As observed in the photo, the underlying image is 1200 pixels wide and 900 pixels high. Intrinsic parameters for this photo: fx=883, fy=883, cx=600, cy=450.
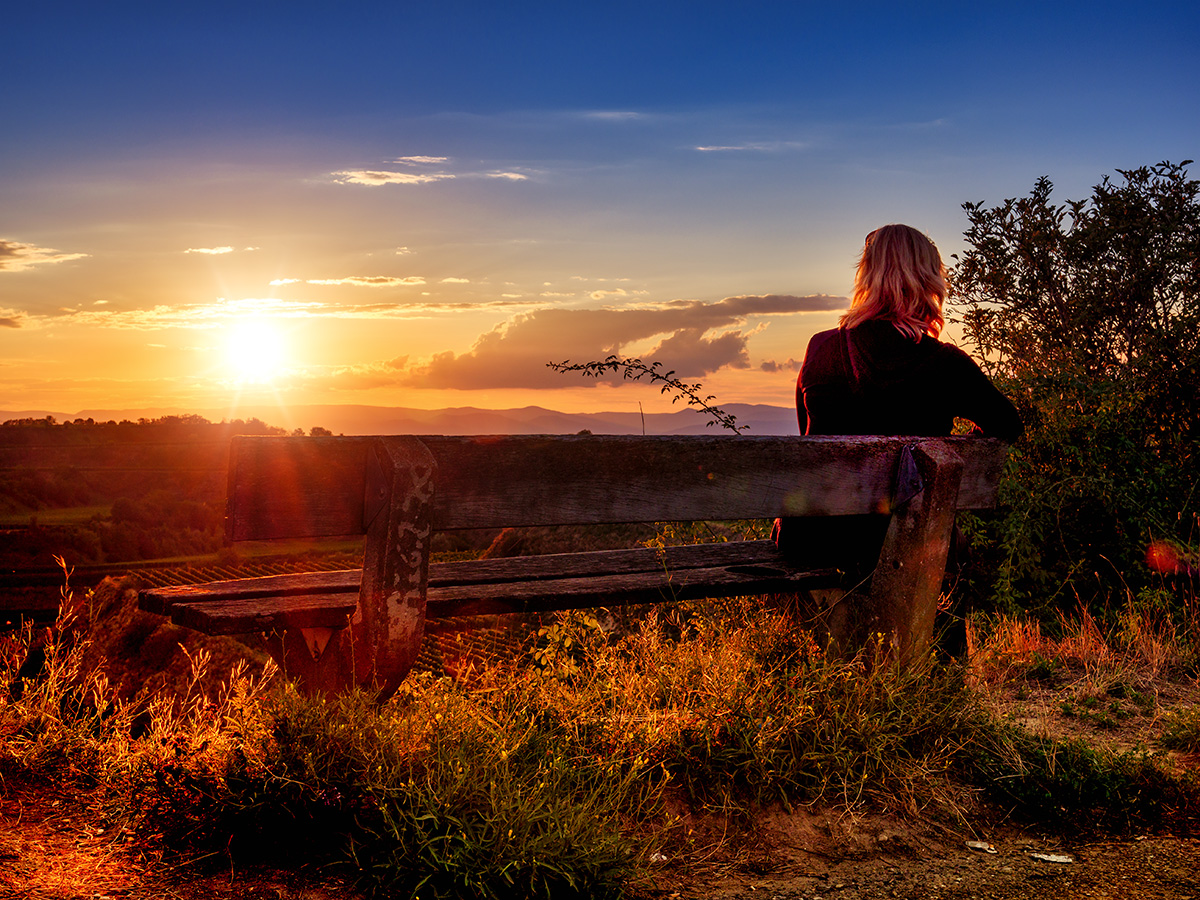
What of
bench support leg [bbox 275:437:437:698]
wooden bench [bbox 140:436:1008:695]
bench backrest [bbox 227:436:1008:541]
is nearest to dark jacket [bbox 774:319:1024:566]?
wooden bench [bbox 140:436:1008:695]

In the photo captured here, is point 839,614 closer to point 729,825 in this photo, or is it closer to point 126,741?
point 729,825

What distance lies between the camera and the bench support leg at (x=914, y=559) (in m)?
3.60

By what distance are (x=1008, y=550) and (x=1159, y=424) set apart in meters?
2.06

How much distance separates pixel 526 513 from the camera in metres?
2.91

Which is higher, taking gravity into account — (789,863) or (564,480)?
(564,480)

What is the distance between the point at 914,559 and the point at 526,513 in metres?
1.70

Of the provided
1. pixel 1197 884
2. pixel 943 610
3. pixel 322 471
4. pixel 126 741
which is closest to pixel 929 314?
pixel 943 610

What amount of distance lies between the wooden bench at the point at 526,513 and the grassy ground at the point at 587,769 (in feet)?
0.82

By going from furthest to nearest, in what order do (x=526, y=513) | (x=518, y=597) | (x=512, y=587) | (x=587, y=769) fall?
(x=512, y=587) < (x=518, y=597) < (x=526, y=513) < (x=587, y=769)

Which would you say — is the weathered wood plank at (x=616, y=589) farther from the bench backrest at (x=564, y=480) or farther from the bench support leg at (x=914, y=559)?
the bench backrest at (x=564, y=480)

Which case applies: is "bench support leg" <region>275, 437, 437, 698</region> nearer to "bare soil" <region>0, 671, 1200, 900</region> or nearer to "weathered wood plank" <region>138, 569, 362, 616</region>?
"weathered wood plank" <region>138, 569, 362, 616</region>

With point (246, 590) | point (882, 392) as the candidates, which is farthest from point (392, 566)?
point (882, 392)

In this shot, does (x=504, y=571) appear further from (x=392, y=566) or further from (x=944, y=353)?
(x=944, y=353)

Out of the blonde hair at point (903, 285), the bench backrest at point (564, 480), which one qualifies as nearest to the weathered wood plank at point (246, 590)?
the bench backrest at point (564, 480)
